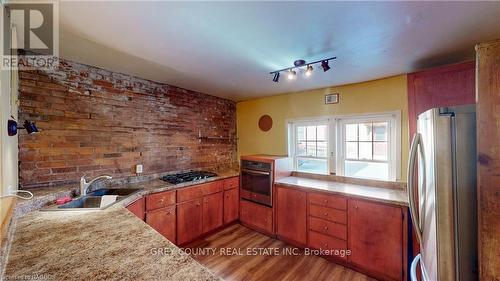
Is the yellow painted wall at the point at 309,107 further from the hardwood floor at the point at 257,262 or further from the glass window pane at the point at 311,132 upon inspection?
the hardwood floor at the point at 257,262

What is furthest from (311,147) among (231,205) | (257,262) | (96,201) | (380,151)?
(96,201)

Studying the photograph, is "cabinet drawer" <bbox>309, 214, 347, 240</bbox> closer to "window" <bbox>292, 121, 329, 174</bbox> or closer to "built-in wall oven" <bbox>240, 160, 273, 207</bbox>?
"built-in wall oven" <bbox>240, 160, 273, 207</bbox>

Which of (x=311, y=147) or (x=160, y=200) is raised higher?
(x=311, y=147)

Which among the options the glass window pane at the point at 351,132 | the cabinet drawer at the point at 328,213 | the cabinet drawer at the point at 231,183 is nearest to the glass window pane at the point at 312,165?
the glass window pane at the point at 351,132

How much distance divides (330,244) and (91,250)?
2.34 metres

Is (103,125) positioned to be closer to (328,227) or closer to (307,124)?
(307,124)

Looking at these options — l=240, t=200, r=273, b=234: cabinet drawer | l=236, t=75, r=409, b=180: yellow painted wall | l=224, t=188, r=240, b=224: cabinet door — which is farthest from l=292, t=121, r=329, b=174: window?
l=224, t=188, r=240, b=224: cabinet door

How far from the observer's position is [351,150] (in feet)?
9.29

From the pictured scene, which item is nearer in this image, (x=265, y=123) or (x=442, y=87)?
(x=442, y=87)

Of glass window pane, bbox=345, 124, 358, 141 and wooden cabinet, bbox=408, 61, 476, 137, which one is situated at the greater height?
wooden cabinet, bbox=408, 61, 476, 137

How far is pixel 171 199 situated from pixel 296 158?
204cm

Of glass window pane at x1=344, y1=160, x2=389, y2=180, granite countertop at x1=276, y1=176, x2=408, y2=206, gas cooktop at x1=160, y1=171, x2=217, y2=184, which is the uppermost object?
glass window pane at x1=344, y1=160, x2=389, y2=180

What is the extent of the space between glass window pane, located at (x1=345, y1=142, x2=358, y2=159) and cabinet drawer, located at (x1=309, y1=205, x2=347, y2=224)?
896mm

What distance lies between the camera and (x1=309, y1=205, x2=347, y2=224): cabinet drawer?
228 cm
